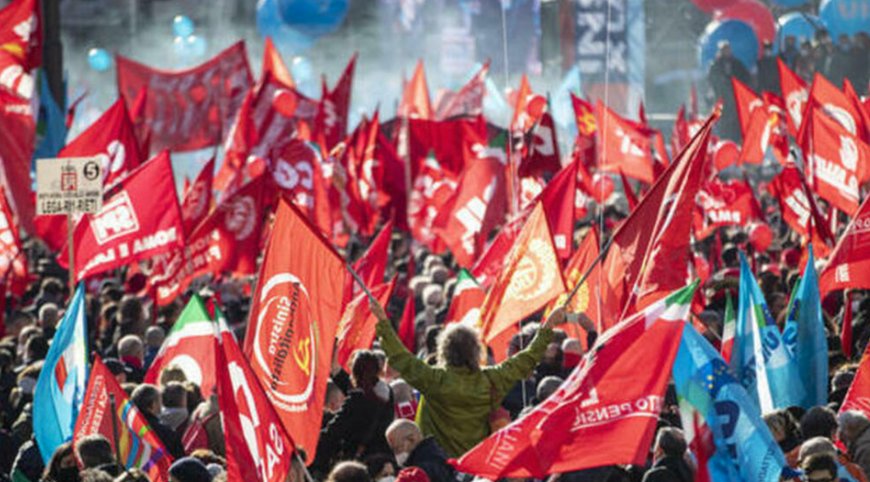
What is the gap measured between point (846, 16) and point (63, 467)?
89.6ft

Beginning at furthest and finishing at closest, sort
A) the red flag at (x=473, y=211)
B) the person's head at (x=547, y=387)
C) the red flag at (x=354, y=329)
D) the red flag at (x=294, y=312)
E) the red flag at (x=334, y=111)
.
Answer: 1. the red flag at (x=334, y=111)
2. the red flag at (x=473, y=211)
3. the red flag at (x=354, y=329)
4. the person's head at (x=547, y=387)
5. the red flag at (x=294, y=312)

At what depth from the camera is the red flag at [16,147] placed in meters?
16.0

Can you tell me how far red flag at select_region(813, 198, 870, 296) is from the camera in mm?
10039

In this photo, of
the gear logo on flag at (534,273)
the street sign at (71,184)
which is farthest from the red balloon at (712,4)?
the gear logo on flag at (534,273)

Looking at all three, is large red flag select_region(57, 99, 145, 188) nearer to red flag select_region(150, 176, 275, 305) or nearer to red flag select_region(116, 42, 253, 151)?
red flag select_region(150, 176, 275, 305)

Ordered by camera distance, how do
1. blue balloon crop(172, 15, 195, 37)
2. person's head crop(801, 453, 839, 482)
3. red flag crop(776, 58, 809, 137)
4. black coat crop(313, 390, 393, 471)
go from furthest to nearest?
blue balloon crop(172, 15, 195, 37), red flag crop(776, 58, 809, 137), black coat crop(313, 390, 393, 471), person's head crop(801, 453, 839, 482)

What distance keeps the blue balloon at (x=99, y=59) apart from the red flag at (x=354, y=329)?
32.6m

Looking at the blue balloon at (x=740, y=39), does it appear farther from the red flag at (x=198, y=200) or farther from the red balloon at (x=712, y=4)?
the red flag at (x=198, y=200)

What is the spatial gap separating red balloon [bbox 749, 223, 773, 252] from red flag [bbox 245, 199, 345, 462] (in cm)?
992

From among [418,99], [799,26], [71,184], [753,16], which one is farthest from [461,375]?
[799,26]

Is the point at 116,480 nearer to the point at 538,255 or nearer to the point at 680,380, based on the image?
the point at 680,380

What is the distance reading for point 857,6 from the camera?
107 feet

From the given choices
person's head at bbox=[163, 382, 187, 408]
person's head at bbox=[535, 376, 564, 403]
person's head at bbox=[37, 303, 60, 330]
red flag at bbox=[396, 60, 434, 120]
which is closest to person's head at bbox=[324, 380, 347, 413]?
person's head at bbox=[163, 382, 187, 408]

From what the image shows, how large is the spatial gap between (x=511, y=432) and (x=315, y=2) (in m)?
26.7
